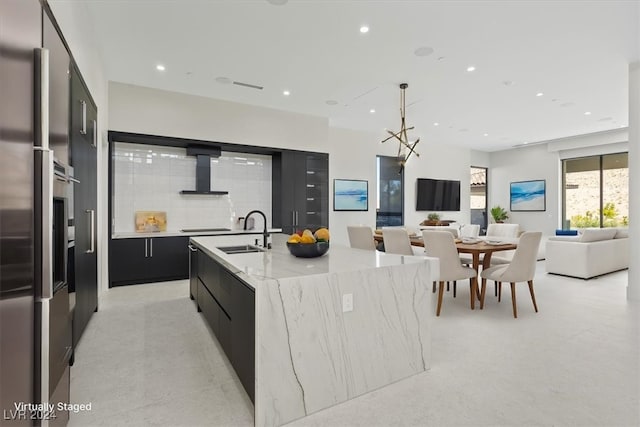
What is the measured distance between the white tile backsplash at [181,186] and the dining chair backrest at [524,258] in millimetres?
4247

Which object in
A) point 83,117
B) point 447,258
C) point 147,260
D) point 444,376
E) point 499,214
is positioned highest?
point 83,117

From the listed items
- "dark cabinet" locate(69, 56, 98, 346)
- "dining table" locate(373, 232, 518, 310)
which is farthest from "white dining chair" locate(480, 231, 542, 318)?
"dark cabinet" locate(69, 56, 98, 346)

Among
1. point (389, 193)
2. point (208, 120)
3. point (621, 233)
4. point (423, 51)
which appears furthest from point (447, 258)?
point (389, 193)

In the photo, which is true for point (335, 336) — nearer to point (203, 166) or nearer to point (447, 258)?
point (447, 258)

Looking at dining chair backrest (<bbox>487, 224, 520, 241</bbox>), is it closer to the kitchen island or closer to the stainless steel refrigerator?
the kitchen island

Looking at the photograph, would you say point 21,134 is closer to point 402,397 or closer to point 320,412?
point 320,412

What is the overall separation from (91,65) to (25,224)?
3154 mm

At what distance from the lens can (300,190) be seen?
6.30 meters

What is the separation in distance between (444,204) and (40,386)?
9473 mm

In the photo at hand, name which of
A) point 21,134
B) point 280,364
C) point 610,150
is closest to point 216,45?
point 21,134

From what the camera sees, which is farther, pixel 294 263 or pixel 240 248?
pixel 240 248

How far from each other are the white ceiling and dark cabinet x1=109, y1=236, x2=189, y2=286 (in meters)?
2.39

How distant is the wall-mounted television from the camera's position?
9.01 metres

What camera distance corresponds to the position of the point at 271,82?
4.89 m
